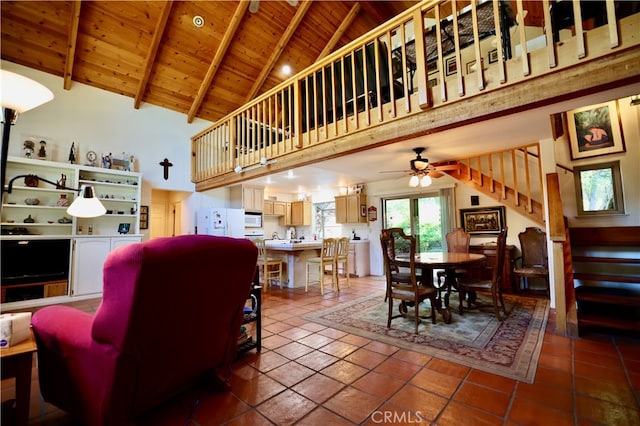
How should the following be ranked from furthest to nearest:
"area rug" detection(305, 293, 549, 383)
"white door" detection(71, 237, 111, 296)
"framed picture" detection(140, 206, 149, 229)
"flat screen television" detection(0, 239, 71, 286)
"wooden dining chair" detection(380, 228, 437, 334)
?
"framed picture" detection(140, 206, 149, 229)
"white door" detection(71, 237, 111, 296)
"flat screen television" detection(0, 239, 71, 286)
"wooden dining chair" detection(380, 228, 437, 334)
"area rug" detection(305, 293, 549, 383)

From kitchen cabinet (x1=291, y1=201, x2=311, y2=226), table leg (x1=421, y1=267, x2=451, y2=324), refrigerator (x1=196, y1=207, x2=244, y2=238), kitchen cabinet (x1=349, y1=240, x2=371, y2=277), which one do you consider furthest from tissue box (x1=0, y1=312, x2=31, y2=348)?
kitchen cabinet (x1=291, y1=201, x2=311, y2=226)

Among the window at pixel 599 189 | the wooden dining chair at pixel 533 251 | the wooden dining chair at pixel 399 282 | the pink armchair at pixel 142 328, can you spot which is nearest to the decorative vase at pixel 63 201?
the pink armchair at pixel 142 328

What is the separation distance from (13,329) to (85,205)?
3.01 ft

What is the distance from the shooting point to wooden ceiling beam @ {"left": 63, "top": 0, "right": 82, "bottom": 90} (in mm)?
4094

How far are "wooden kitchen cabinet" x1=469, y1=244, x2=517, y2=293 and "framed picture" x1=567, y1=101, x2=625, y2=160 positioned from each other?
1738 millimetres

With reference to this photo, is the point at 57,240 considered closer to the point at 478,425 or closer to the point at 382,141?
the point at 382,141

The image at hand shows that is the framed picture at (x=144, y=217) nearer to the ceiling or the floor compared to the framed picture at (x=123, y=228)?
nearer to the ceiling

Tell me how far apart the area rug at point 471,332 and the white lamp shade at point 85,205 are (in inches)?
98.0

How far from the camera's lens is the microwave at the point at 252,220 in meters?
6.67

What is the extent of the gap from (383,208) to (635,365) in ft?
16.1

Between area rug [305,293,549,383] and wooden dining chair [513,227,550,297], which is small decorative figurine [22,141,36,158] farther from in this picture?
wooden dining chair [513,227,550,297]

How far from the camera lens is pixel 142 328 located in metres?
1.27

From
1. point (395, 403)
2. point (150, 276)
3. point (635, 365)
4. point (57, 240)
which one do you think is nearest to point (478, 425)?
point (395, 403)

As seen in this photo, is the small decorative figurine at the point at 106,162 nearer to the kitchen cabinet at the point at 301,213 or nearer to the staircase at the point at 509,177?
the kitchen cabinet at the point at 301,213
